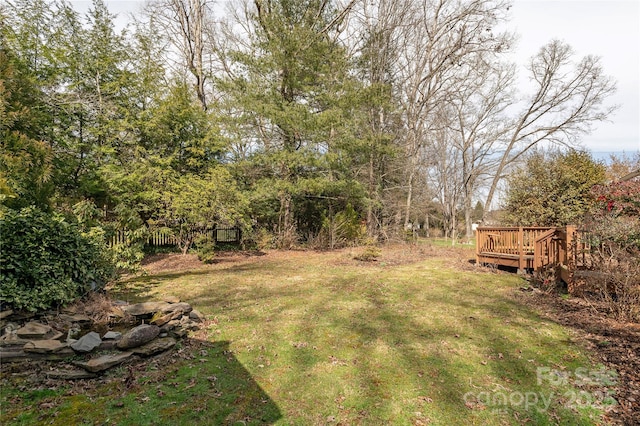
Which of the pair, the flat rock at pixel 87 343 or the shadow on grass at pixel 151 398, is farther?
the flat rock at pixel 87 343

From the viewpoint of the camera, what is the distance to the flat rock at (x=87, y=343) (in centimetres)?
329

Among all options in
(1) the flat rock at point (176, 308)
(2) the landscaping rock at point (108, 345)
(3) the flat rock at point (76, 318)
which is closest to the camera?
(2) the landscaping rock at point (108, 345)

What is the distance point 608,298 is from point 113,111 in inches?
521

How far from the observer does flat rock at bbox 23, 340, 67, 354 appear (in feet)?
10.4

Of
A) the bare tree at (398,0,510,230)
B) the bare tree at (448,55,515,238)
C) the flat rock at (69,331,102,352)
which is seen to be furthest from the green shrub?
the bare tree at (448,55,515,238)

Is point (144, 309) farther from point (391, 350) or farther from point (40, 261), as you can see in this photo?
point (391, 350)

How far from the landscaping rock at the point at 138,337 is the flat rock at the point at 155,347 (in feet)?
0.18

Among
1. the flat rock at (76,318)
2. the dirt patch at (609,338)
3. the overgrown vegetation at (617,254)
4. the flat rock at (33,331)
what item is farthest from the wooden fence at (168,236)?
the overgrown vegetation at (617,254)

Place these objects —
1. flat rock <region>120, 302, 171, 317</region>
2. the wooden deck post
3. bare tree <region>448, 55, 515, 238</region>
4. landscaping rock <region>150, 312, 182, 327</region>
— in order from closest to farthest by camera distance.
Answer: landscaping rock <region>150, 312, 182, 327</region> → flat rock <region>120, 302, 171, 317</region> → the wooden deck post → bare tree <region>448, 55, 515, 238</region>

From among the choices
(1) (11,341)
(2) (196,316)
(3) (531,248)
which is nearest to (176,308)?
(2) (196,316)

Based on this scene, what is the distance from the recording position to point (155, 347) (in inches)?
141

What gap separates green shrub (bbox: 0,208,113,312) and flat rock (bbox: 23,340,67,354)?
0.59 m

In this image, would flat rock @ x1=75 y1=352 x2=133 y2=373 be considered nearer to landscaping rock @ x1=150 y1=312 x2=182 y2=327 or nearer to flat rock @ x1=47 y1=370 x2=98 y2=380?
flat rock @ x1=47 y1=370 x2=98 y2=380

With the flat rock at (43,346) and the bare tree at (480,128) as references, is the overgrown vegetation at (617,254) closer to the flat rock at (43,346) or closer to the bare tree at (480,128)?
the flat rock at (43,346)
